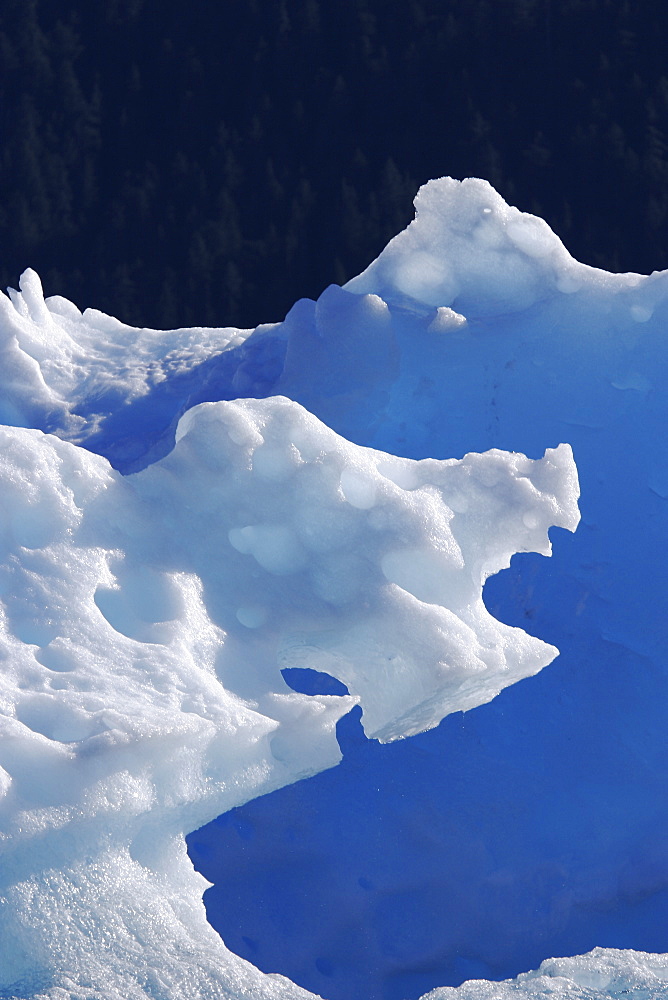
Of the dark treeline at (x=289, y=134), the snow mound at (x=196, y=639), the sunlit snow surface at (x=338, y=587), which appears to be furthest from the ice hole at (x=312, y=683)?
the dark treeline at (x=289, y=134)

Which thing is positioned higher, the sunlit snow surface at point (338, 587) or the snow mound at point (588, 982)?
the sunlit snow surface at point (338, 587)

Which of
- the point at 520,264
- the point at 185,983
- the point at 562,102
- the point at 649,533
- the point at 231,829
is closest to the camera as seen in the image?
the point at 185,983

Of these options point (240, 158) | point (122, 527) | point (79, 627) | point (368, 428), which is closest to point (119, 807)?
point (79, 627)

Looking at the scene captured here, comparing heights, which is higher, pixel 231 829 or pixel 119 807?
pixel 119 807

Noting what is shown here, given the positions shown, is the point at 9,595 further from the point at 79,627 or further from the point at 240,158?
the point at 240,158

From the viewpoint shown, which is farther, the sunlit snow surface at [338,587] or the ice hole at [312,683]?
the ice hole at [312,683]

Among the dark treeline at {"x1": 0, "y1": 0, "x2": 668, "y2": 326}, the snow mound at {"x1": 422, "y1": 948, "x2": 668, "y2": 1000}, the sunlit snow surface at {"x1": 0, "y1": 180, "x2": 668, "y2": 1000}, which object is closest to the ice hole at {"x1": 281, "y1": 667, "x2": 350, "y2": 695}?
the sunlit snow surface at {"x1": 0, "y1": 180, "x2": 668, "y2": 1000}

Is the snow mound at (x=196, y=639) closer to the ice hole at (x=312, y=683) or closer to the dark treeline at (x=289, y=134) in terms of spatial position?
the ice hole at (x=312, y=683)

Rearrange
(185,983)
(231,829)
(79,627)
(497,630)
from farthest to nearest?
(231,829)
(497,630)
(79,627)
(185,983)
